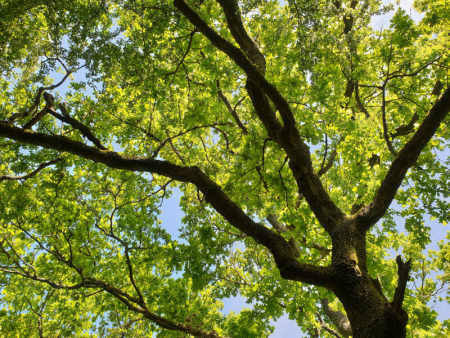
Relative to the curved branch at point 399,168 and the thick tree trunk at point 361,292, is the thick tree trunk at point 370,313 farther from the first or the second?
the curved branch at point 399,168

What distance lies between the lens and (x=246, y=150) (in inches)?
197

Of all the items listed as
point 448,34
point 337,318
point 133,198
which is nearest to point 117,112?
point 133,198

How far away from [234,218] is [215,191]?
1.77 feet

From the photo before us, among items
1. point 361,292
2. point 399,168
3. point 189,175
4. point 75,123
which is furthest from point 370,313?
point 75,123

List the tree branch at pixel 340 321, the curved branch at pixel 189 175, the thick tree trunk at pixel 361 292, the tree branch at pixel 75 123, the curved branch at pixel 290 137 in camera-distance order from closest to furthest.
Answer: the thick tree trunk at pixel 361 292
the curved branch at pixel 189 175
the curved branch at pixel 290 137
the tree branch at pixel 75 123
the tree branch at pixel 340 321

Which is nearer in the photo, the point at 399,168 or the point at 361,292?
the point at 361,292

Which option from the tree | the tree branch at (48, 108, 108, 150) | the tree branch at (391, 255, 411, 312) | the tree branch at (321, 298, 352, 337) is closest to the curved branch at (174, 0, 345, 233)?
the tree

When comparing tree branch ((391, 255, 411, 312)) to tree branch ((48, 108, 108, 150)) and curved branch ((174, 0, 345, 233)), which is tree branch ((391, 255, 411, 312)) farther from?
tree branch ((48, 108, 108, 150))

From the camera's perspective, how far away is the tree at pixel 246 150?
147 inches

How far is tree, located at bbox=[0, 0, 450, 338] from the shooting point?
12.3ft

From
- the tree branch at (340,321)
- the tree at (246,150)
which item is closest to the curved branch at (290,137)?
the tree at (246,150)

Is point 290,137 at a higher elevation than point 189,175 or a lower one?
higher

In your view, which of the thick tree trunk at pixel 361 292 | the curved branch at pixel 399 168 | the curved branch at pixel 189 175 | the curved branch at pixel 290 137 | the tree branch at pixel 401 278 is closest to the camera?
the tree branch at pixel 401 278

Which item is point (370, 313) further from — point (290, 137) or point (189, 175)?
point (189, 175)
